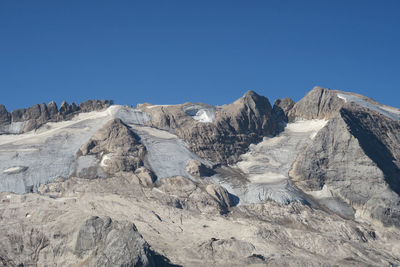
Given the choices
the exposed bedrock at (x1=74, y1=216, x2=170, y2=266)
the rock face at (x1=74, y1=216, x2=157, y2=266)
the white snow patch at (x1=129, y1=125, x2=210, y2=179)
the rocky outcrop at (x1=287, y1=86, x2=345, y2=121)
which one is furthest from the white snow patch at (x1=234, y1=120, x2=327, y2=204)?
the rock face at (x1=74, y1=216, x2=157, y2=266)

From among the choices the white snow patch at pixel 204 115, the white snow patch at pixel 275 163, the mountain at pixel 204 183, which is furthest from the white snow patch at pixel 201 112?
the white snow patch at pixel 275 163

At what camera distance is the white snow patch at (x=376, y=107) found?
97500 mm

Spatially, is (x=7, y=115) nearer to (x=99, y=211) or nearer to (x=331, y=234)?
(x=99, y=211)

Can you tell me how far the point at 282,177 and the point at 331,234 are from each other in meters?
15.1

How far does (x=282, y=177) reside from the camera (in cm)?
8388

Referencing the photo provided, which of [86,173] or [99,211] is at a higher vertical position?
[86,173]

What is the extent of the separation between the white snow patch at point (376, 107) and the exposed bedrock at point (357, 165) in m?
5.59

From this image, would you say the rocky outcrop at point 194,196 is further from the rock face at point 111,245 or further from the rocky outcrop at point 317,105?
the rocky outcrop at point 317,105

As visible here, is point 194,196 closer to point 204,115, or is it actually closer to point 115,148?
point 115,148

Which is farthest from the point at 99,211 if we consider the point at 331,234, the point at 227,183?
the point at 331,234

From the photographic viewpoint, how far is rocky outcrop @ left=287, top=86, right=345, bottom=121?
97188mm

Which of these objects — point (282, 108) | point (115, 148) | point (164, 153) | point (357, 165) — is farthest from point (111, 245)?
point (282, 108)

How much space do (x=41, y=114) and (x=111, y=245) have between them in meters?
51.8

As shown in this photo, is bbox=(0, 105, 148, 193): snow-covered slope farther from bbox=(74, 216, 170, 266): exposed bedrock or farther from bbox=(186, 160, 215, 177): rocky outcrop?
bbox=(74, 216, 170, 266): exposed bedrock
